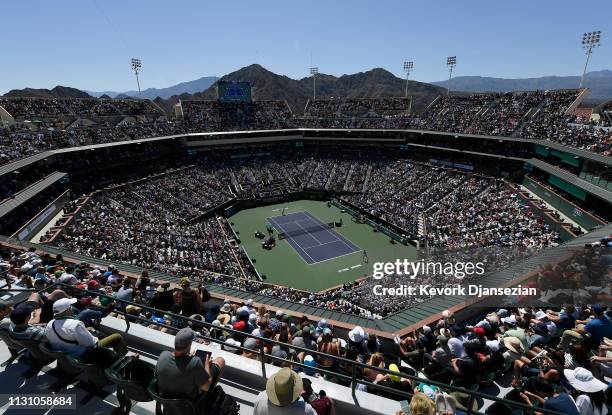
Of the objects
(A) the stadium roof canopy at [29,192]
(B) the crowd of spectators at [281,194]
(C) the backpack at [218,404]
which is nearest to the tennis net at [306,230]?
(B) the crowd of spectators at [281,194]

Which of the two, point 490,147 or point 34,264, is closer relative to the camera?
point 34,264

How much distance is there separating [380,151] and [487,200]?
2247cm

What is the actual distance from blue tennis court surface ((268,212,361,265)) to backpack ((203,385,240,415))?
2679cm

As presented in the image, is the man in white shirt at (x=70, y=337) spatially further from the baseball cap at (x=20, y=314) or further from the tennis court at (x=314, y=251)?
the tennis court at (x=314, y=251)

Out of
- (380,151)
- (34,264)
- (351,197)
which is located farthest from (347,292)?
(380,151)

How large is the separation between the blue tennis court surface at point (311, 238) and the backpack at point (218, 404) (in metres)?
26.8

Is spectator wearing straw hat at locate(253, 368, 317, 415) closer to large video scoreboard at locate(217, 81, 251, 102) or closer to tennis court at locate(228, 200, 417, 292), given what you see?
tennis court at locate(228, 200, 417, 292)

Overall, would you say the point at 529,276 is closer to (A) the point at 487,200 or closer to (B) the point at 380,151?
(A) the point at 487,200

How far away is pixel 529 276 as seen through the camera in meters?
10.7

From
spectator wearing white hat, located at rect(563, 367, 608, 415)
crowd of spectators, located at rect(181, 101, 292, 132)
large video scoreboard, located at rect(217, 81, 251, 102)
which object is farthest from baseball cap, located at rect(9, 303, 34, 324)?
large video scoreboard, located at rect(217, 81, 251, 102)

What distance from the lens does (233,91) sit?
60.3 meters

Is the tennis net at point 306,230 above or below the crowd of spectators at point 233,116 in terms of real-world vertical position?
below

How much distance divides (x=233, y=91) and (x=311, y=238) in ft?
124

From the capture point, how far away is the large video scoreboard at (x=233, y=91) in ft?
196
